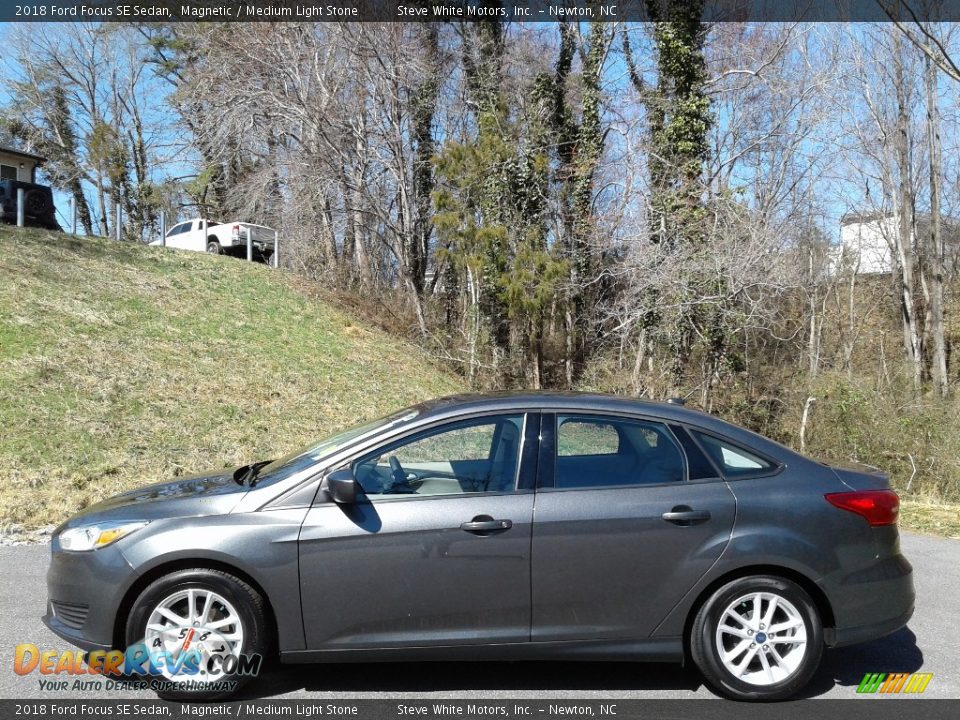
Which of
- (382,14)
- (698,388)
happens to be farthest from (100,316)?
(698,388)

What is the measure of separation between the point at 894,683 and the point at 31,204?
22.3 meters

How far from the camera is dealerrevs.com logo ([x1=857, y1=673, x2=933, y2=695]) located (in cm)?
438

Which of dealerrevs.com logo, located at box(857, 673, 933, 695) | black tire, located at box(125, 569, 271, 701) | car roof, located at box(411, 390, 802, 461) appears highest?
car roof, located at box(411, 390, 802, 461)

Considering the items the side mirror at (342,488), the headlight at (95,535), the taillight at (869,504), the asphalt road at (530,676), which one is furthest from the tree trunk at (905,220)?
the headlight at (95,535)

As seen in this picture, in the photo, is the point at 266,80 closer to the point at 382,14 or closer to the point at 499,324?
the point at 382,14

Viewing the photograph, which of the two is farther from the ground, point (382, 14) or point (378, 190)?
point (382, 14)

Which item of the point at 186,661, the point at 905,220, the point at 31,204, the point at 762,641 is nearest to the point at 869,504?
the point at 762,641

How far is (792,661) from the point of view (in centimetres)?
421

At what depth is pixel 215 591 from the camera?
409 centimetres

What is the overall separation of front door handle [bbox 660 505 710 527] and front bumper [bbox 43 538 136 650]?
2.74 m

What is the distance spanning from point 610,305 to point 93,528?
1806 cm

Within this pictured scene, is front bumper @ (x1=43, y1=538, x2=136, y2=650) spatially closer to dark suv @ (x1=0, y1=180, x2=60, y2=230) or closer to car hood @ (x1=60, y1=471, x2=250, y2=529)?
car hood @ (x1=60, y1=471, x2=250, y2=529)

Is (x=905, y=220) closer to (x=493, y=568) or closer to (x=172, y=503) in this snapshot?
(x=493, y=568)

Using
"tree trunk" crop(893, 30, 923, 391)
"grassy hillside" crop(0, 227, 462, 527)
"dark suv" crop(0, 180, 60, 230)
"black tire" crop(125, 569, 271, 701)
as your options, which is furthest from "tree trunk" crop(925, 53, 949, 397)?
"dark suv" crop(0, 180, 60, 230)
